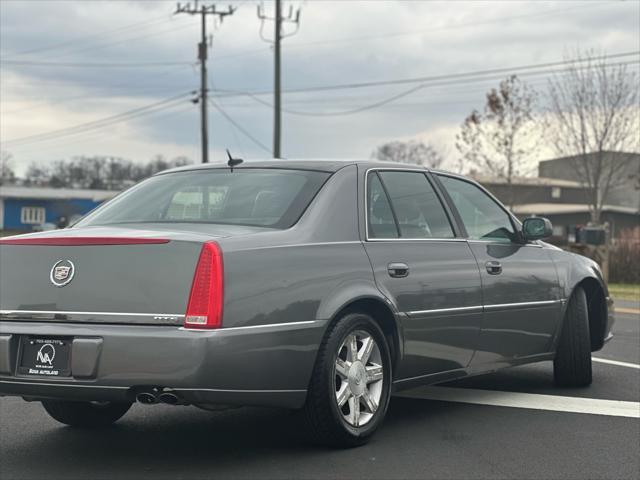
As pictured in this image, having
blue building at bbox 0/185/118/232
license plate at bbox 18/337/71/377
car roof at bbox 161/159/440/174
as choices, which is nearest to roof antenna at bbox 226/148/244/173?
car roof at bbox 161/159/440/174

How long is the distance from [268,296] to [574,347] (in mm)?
3401

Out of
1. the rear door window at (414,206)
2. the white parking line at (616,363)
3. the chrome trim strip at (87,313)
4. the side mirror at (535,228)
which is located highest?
the rear door window at (414,206)

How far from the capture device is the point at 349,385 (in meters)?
5.48

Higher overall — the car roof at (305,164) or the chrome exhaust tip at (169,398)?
the car roof at (305,164)

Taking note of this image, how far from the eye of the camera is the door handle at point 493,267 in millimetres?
6746

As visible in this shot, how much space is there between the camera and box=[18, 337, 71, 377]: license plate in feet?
16.3

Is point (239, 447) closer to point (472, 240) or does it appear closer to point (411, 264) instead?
point (411, 264)

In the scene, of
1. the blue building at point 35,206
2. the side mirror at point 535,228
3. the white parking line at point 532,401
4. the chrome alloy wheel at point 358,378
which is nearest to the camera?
the chrome alloy wheel at point 358,378

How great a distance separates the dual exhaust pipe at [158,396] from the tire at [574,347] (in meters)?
3.65

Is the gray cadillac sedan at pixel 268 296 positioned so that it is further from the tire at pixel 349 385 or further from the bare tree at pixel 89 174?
the bare tree at pixel 89 174

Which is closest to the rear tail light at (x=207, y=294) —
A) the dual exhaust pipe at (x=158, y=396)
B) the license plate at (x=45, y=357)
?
the dual exhaust pipe at (x=158, y=396)

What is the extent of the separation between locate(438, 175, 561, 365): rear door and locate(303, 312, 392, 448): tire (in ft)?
3.83

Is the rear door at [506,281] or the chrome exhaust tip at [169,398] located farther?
the rear door at [506,281]

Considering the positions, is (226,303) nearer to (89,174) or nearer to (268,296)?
(268,296)
